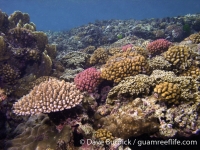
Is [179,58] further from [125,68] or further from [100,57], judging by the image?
[100,57]

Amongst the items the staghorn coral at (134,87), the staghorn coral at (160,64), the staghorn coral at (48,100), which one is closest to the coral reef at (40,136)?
the staghorn coral at (48,100)

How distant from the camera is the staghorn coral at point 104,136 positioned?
3747 millimetres

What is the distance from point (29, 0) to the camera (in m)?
55.6

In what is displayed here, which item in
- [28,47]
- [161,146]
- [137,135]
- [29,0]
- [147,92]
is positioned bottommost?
[161,146]

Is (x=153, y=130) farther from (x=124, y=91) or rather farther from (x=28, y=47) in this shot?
(x=28, y=47)

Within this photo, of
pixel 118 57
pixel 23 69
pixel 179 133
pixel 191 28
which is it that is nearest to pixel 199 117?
pixel 179 133

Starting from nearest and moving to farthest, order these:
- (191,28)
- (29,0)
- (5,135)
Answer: (5,135) < (191,28) < (29,0)

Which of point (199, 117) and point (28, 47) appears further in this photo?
point (28, 47)

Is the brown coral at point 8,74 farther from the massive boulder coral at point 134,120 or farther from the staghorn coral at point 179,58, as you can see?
the staghorn coral at point 179,58

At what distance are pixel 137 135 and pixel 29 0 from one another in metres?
62.9

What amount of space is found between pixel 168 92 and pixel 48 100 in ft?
9.00

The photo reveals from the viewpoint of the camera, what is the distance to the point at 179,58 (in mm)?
5277

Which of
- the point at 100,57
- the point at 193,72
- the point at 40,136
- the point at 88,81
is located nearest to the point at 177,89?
the point at 193,72

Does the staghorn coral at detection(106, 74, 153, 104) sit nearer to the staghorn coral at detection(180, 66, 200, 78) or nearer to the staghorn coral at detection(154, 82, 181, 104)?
the staghorn coral at detection(154, 82, 181, 104)
